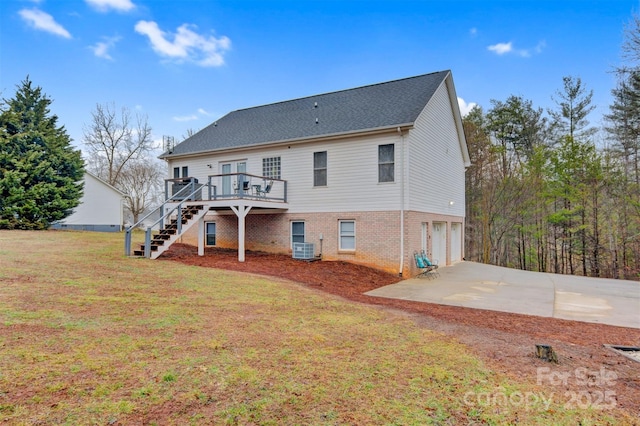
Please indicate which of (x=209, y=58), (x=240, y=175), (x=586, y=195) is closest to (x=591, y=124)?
(x=586, y=195)

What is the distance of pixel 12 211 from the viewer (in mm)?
19266

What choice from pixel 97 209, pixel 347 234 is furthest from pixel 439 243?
pixel 97 209

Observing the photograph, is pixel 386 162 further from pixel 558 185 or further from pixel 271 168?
pixel 558 185

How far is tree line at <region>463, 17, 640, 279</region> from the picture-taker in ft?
61.5

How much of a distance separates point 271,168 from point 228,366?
40.1 feet

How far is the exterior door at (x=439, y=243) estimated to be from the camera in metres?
15.4

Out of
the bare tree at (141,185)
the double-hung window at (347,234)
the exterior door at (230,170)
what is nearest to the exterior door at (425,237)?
the double-hung window at (347,234)

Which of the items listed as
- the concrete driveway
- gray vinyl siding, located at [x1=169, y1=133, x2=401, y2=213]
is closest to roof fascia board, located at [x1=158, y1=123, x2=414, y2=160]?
gray vinyl siding, located at [x1=169, y1=133, x2=401, y2=213]

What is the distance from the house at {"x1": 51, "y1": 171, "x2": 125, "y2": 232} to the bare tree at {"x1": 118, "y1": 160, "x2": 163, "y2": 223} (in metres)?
8.69

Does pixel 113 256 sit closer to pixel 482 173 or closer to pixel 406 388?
pixel 406 388

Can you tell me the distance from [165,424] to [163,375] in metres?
0.87

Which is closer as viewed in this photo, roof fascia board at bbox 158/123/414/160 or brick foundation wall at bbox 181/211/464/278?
roof fascia board at bbox 158/123/414/160

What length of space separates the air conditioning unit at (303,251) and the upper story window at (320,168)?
2.58m

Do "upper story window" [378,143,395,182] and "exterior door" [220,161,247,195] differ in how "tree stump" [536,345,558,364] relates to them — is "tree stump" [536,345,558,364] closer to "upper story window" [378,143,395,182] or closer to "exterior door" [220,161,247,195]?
"upper story window" [378,143,395,182]
